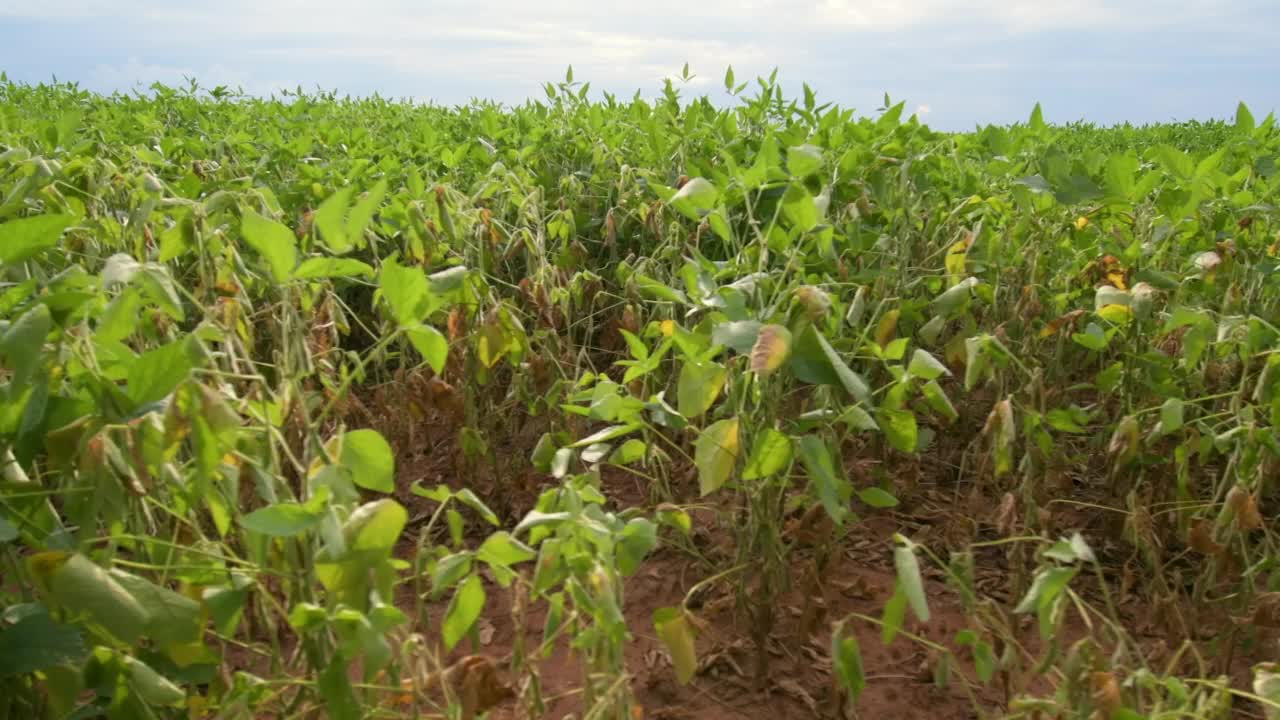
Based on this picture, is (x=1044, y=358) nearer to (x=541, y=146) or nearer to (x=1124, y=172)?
(x=1124, y=172)

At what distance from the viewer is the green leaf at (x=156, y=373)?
1.28 metres

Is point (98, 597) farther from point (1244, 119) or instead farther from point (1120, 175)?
point (1244, 119)

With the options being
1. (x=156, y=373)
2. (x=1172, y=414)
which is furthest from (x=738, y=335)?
(x=1172, y=414)

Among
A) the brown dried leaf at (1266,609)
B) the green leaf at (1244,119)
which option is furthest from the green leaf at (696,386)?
the green leaf at (1244,119)

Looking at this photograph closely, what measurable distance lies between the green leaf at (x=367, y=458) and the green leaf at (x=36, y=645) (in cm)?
46

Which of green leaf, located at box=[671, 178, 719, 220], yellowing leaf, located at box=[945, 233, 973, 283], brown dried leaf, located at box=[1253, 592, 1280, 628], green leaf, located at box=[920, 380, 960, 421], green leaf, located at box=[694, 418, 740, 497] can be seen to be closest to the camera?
green leaf, located at box=[694, 418, 740, 497]

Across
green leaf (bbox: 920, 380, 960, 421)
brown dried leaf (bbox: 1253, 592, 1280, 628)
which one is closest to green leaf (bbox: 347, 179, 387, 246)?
green leaf (bbox: 920, 380, 960, 421)

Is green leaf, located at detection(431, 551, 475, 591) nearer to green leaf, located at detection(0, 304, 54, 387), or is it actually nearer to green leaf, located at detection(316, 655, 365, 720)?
green leaf, located at detection(316, 655, 365, 720)

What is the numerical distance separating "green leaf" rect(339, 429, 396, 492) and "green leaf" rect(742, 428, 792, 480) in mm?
626

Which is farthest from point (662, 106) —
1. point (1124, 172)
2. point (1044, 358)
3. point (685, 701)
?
point (685, 701)

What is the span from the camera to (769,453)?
1.68m

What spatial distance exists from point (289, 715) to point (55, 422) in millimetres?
570

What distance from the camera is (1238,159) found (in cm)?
357

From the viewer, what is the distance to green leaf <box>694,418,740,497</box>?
1.61 metres
